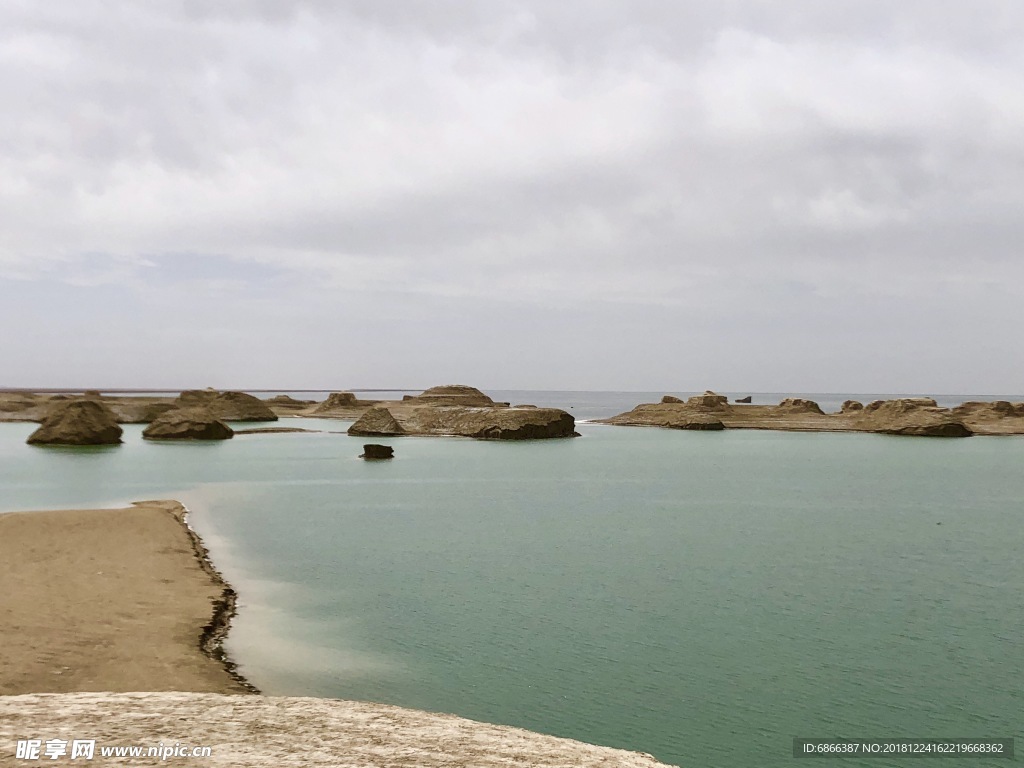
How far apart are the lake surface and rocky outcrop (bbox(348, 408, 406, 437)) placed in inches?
Answer: 1532

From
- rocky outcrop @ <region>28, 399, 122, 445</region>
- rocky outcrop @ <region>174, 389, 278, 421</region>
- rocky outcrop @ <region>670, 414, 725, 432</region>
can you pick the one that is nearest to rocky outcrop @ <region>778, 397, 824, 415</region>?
rocky outcrop @ <region>670, 414, 725, 432</region>

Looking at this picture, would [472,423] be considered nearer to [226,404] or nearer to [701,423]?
[701,423]

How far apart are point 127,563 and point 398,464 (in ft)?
114

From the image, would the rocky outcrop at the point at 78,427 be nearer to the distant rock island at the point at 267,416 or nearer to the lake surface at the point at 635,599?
the distant rock island at the point at 267,416

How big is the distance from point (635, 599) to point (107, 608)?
11752mm

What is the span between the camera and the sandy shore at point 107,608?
38.0 ft

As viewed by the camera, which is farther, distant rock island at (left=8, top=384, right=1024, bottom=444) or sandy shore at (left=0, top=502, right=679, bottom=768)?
distant rock island at (left=8, top=384, right=1024, bottom=444)

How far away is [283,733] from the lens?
8.28 metres

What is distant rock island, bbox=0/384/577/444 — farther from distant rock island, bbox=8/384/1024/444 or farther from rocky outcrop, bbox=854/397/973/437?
rocky outcrop, bbox=854/397/973/437

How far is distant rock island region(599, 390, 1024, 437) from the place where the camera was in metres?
93.4

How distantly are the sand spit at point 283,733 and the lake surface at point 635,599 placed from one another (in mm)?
2000

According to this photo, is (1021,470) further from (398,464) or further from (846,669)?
(846,669)

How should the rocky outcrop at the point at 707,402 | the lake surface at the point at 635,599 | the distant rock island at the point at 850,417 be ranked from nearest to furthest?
the lake surface at the point at 635,599 → the distant rock island at the point at 850,417 → the rocky outcrop at the point at 707,402

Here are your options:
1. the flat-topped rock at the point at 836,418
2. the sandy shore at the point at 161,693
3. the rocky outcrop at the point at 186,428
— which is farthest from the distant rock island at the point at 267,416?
the sandy shore at the point at 161,693
